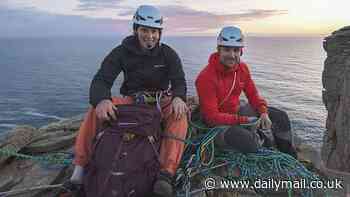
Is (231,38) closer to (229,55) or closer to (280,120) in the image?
(229,55)

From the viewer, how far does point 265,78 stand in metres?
107

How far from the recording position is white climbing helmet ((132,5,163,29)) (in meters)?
5.96

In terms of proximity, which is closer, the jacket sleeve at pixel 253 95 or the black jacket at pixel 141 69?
the black jacket at pixel 141 69

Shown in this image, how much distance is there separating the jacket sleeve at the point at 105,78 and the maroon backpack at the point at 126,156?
480 mm

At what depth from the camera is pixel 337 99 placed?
105 feet

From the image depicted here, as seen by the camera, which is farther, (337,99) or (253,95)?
(337,99)

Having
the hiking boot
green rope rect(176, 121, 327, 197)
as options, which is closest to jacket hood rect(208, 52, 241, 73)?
green rope rect(176, 121, 327, 197)

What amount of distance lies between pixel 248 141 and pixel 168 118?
1.61 metres

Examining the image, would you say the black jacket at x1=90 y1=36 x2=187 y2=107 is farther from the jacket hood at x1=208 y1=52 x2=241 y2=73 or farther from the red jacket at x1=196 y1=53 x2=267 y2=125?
the jacket hood at x1=208 y1=52 x2=241 y2=73

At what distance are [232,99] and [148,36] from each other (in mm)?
2316

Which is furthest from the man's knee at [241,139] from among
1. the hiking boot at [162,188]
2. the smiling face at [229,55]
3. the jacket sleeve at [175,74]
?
the hiking boot at [162,188]

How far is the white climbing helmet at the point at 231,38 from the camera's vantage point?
6512 mm

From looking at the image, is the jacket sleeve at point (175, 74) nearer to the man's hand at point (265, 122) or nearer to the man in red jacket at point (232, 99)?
the man in red jacket at point (232, 99)
